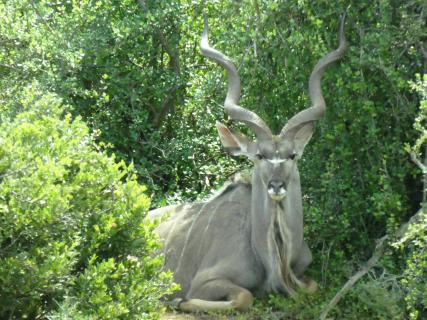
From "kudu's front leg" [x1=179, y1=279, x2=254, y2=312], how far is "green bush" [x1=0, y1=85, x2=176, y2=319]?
1243 millimetres

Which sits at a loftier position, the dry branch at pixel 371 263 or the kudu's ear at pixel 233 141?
the kudu's ear at pixel 233 141

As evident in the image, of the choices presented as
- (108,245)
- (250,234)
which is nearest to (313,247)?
(250,234)

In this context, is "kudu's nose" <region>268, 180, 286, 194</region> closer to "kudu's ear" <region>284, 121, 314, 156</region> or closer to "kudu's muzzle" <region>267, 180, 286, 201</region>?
"kudu's muzzle" <region>267, 180, 286, 201</region>

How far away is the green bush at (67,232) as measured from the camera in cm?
454

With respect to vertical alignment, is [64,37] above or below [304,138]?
A: above

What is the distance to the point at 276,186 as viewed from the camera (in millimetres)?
6105

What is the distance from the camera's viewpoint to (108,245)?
Answer: 5027 millimetres

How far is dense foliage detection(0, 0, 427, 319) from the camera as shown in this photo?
6.36m

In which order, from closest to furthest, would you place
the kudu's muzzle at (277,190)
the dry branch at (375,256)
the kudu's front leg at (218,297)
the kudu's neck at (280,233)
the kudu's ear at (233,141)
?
the dry branch at (375,256)
the kudu's muzzle at (277,190)
the kudu's front leg at (218,297)
the kudu's neck at (280,233)
the kudu's ear at (233,141)

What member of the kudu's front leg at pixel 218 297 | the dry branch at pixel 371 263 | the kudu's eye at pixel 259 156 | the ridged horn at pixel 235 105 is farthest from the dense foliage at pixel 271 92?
the kudu's eye at pixel 259 156

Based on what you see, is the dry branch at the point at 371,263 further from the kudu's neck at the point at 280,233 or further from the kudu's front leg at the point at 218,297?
the kudu's front leg at the point at 218,297

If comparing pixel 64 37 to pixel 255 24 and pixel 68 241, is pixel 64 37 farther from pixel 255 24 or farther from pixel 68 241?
pixel 68 241

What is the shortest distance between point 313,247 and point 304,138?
88cm

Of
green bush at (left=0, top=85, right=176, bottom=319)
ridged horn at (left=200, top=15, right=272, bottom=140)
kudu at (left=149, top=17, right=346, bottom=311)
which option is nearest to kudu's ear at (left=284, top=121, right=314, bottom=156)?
kudu at (left=149, top=17, right=346, bottom=311)
